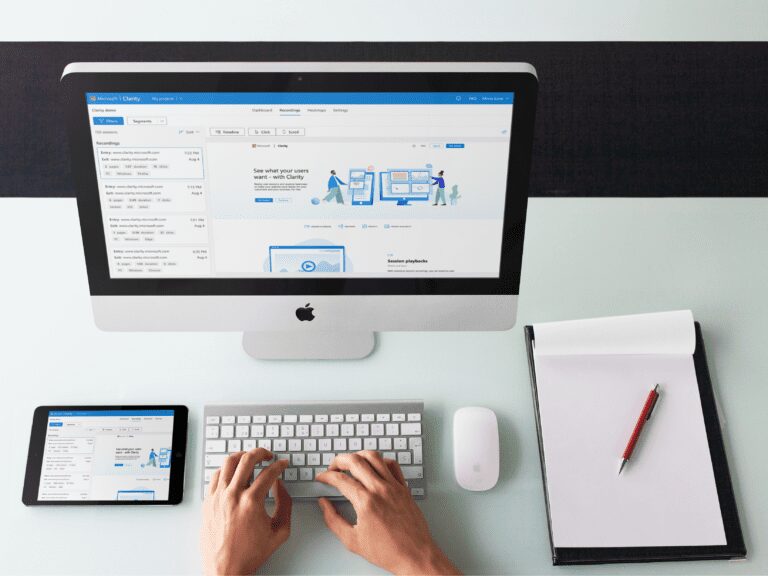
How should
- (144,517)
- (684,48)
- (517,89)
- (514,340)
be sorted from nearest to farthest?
1. (517,89)
2. (144,517)
3. (514,340)
4. (684,48)

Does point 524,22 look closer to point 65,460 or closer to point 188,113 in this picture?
point 188,113

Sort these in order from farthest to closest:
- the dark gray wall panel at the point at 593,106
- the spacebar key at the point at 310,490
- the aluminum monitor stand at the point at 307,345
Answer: the dark gray wall panel at the point at 593,106, the aluminum monitor stand at the point at 307,345, the spacebar key at the point at 310,490

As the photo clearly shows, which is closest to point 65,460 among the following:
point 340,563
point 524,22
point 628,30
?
point 340,563

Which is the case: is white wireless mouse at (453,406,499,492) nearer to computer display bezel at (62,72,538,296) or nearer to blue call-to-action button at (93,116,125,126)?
computer display bezel at (62,72,538,296)

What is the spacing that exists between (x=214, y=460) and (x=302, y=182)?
39 centimetres

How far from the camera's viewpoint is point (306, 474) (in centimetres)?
94

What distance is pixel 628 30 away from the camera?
1.55 metres

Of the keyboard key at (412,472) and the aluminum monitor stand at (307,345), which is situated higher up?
the aluminum monitor stand at (307,345)

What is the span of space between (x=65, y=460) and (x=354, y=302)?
440 millimetres

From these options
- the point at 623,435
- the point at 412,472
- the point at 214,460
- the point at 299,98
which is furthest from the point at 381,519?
the point at 299,98

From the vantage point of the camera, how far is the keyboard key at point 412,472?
3.09ft

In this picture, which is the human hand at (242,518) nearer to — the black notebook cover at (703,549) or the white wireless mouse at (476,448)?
the white wireless mouse at (476,448)

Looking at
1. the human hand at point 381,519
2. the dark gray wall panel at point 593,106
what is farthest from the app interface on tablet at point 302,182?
the dark gray wall panel at point 593,106

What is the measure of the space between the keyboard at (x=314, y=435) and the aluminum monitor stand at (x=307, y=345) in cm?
9
